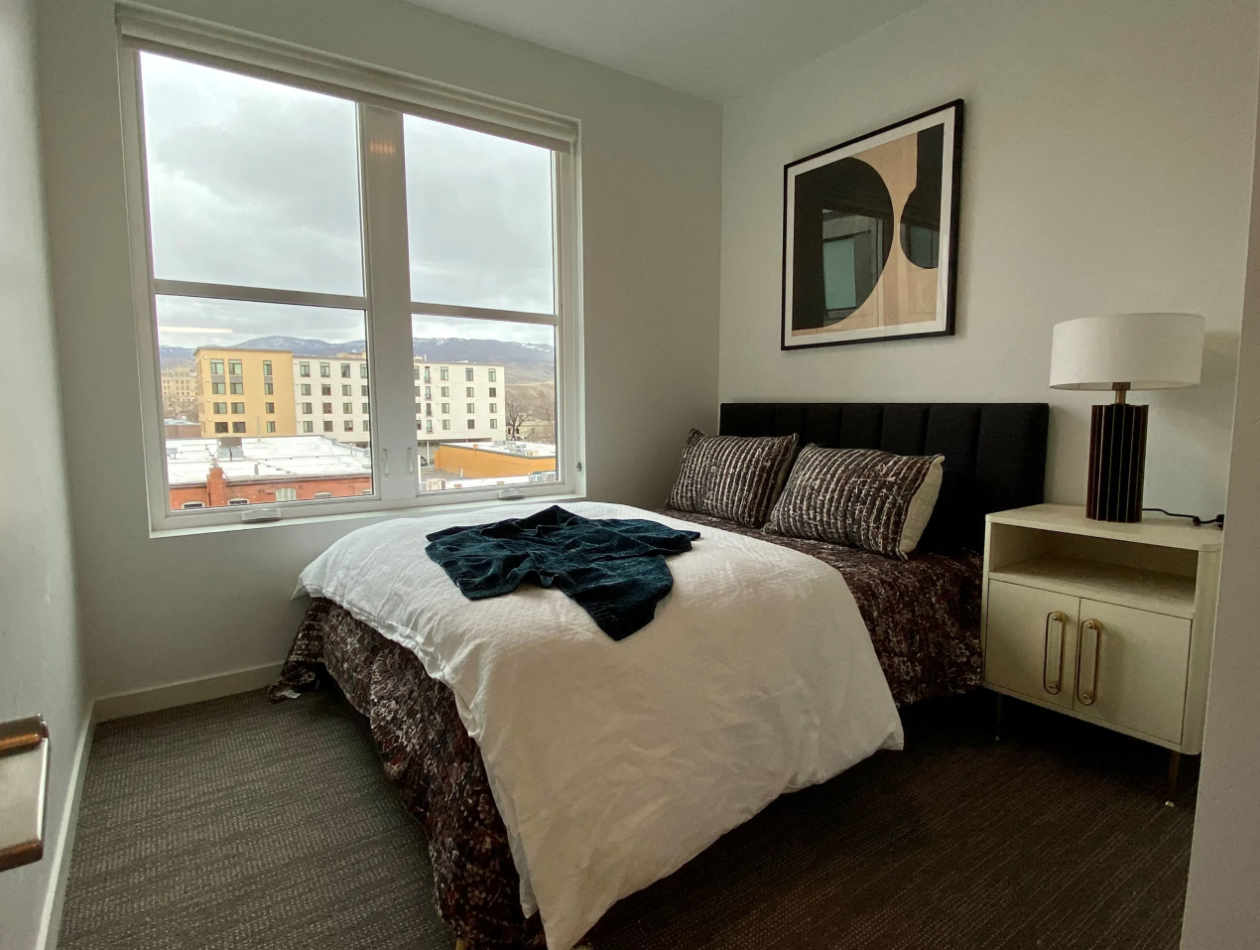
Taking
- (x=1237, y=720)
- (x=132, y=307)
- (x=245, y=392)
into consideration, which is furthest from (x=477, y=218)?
(x=1237, y=720)

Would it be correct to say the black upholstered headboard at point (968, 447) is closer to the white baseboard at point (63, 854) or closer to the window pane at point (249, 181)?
the window pane at point (249, 181)

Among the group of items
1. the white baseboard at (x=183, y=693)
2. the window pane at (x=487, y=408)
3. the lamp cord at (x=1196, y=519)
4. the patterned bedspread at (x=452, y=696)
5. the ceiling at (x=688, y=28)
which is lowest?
the white baseboard at (x=183, y=693)

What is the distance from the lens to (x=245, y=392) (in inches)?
99.8

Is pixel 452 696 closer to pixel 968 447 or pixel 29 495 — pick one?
pixel 29 495

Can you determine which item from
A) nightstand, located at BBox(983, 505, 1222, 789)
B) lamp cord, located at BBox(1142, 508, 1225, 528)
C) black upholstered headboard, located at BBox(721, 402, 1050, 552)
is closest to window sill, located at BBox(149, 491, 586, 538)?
black upholstered headboard, located at BBox(721, 402, 1050, 552)

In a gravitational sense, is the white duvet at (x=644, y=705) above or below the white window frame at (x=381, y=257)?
below

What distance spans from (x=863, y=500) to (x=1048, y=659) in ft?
2.42

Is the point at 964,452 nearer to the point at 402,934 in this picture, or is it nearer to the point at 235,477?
the point at 402,934

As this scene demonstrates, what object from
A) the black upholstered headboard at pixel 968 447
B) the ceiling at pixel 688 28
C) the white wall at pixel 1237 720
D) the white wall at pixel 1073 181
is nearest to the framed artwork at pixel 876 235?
the white wall at pixel 1073 181

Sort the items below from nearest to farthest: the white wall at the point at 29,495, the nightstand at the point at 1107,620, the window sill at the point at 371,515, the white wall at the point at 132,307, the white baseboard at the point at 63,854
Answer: the white wall at the point at 29,495
the white baseboard at the point at 63,854
the nightstand at the point at 1107,620
the white wall at the point at 132,307
the window sill at the point at 371,515

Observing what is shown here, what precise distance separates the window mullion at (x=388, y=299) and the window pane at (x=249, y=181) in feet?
0.22

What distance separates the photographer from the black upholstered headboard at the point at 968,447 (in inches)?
91.7

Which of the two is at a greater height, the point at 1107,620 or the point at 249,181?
the point at 249,181

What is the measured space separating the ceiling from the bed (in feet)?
5.41
